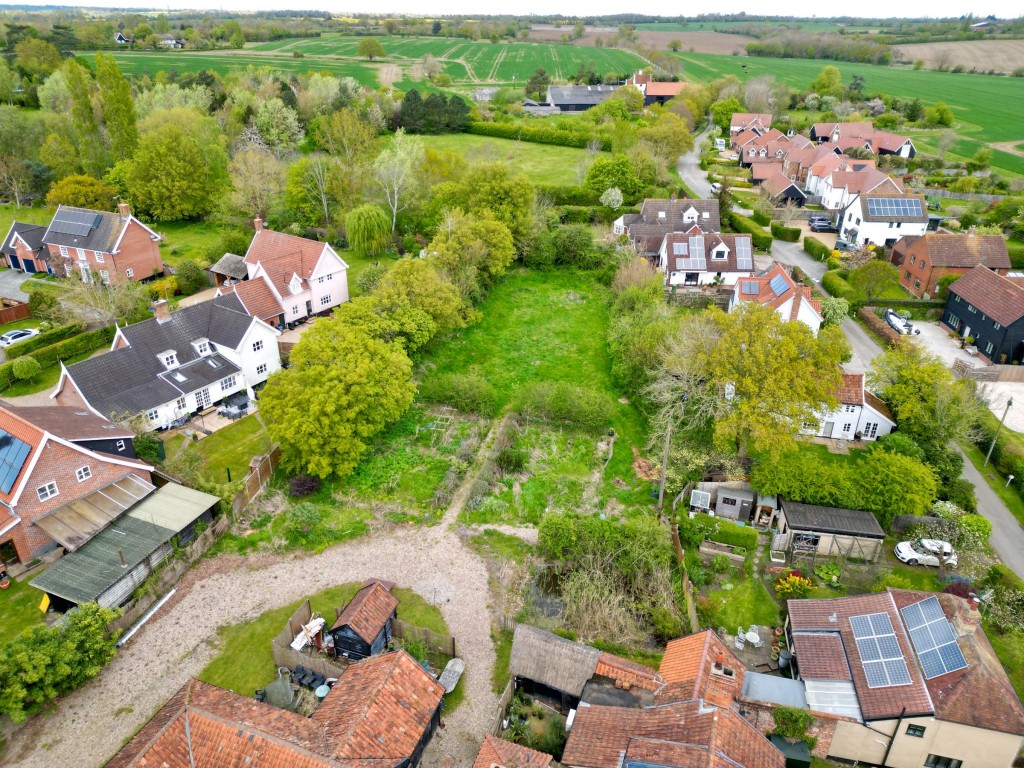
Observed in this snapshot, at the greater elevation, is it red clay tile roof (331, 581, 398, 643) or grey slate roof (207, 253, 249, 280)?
grey slate roof (207, 253, 249, 280)

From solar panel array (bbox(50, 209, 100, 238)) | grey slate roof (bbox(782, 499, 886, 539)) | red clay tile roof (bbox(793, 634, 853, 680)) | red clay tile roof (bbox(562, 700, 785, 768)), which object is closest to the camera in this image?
red clay tile roof (bbox(562, 700, 785, 768))

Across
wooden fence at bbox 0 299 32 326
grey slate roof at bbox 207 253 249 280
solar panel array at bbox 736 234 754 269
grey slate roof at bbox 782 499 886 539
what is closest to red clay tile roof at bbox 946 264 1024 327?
solar panel array at bbox 736 234 754 269

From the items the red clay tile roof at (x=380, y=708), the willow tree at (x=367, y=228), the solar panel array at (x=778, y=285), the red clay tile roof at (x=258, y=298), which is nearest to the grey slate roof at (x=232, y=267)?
the red clay tile roof at (x=258, y=298)

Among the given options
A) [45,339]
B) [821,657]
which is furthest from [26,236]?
[821,657]

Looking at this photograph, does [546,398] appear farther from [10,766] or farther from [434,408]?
[10,766]

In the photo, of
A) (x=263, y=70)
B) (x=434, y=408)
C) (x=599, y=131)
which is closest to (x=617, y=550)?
(x=434, y=408)

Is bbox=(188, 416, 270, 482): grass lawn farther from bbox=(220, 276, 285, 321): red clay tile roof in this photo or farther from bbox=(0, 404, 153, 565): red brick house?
bbox=(220, 276, 285, 321): red clay tile roof
